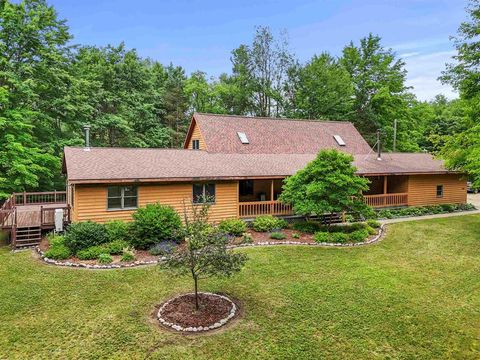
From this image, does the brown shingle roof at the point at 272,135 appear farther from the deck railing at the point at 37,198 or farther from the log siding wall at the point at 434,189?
the deck railing at the point at 37,198

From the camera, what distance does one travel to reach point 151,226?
12656mm

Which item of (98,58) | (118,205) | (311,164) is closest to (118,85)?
(98,58)

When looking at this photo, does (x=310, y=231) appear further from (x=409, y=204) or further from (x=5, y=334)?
(x=5, y=334)

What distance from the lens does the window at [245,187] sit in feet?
64.4

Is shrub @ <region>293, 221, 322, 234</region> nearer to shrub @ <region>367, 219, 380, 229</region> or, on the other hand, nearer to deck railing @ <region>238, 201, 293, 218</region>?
deck railing @ <region>238, 201, 293, 218</region>

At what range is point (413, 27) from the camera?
21688 millimetres

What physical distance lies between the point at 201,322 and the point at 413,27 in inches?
919

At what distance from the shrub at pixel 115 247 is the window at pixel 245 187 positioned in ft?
28.6

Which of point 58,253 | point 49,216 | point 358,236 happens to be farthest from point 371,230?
point 49,216

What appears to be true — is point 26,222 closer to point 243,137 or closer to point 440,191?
point 243,137

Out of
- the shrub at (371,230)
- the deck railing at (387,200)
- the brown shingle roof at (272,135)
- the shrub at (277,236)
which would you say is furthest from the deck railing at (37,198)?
the deck railing at (387,200)

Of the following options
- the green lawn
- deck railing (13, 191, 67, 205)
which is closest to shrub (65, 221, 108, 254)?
the green lawn

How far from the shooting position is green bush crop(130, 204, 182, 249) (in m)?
12.5

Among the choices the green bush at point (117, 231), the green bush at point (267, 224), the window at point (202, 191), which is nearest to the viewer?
the green bush at point (117, 231)
